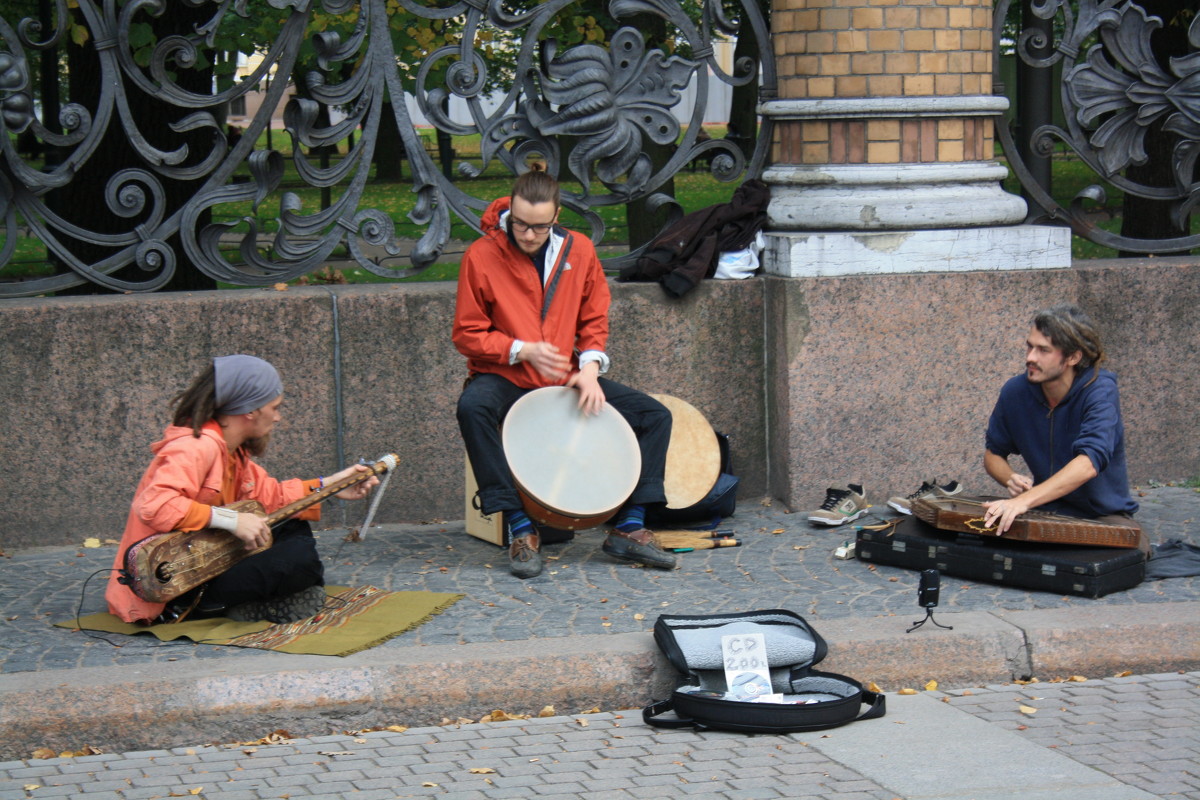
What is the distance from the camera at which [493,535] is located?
6191 mm

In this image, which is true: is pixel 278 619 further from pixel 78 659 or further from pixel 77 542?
pixel 77 542

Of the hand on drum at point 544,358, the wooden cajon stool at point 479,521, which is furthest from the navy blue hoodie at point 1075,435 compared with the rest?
the wooden cajon stool at point 479,521

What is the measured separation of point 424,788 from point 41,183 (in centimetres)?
358

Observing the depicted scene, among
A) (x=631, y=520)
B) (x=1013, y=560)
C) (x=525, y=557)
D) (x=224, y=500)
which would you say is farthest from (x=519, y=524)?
(x=1013, y=560)

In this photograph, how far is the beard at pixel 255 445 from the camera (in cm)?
510

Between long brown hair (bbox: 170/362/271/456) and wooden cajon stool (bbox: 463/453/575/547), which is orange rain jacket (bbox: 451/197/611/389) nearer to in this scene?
wooden cajon stool (bbox: 463/453/575/547)

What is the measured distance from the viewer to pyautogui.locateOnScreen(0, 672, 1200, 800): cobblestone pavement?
3.91 metres

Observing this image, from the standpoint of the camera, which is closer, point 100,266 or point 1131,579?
point 1131,579

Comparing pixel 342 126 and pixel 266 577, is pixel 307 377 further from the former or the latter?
pixel 266 577

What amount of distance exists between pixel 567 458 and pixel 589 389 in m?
0.30

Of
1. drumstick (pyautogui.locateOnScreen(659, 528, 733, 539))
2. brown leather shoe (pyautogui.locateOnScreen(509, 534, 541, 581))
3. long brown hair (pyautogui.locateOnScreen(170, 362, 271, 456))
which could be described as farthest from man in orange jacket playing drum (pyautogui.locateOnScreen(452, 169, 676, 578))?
long brown hair (pyautogui.locateOnScreen(170, 362, 271, 456))

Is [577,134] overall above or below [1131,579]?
above

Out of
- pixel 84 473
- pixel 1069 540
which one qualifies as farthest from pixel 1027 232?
pixel 84 473

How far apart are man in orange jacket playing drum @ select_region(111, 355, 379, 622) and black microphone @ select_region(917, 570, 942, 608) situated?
6.20 feet
